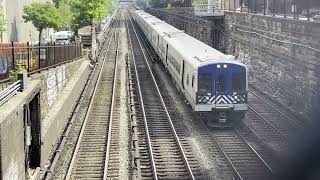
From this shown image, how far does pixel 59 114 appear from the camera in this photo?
18578mm

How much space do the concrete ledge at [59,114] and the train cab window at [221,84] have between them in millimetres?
6145

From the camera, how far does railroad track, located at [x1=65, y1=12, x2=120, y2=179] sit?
47.6ft

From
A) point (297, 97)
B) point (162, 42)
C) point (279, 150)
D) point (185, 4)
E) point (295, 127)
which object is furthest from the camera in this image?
point (185, 4)

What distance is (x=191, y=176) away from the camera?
1384 cm

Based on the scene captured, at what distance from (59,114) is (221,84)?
20.7 ft

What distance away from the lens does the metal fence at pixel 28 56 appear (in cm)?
1614

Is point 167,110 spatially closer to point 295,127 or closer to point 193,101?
point 193,101

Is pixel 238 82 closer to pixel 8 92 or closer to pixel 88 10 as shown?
pixel 8 92

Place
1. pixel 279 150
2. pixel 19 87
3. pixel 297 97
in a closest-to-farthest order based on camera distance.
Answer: pixel 19 87, pixel 279 150, pixel 297 97

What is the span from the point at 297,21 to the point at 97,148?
433 inches

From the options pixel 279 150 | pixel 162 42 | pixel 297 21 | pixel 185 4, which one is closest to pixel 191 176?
pixel 279 150

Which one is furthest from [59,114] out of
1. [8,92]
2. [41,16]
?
[41,16]

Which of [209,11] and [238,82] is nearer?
[238,82]

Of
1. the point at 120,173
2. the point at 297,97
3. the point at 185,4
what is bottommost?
the point at 120,173
